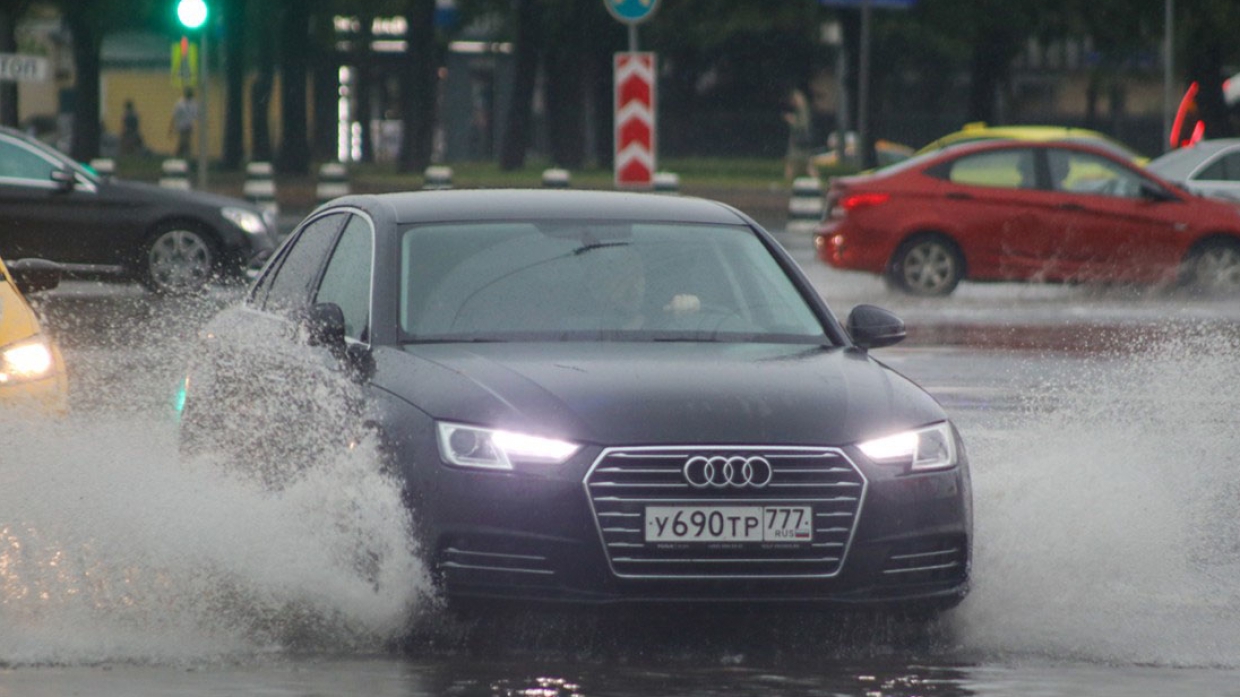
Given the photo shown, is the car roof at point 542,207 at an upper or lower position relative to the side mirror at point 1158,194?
upper

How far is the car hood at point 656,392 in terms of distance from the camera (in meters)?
7.04

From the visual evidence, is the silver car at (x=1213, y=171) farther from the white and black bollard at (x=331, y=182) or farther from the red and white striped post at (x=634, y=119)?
the white and black bollard at (x=331, y=182)

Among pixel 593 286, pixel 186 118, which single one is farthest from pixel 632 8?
pixel 186 118

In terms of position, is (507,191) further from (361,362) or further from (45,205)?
(45,205)

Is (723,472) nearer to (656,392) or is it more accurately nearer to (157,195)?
(656,392)

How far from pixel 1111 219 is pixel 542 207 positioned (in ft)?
49.9

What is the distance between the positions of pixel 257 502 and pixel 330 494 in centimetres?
47

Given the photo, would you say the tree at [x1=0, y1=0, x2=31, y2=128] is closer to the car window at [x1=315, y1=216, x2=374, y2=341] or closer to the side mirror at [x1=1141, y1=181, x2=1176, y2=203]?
the side mirror at [x1=1141, y1=181, x2=1176, y2=203]

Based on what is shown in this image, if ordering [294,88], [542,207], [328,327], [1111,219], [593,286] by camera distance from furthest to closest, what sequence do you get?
[294,88] < [1111,219] < [542,207] < [593,286] < [328,327]

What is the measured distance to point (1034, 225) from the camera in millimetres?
23203

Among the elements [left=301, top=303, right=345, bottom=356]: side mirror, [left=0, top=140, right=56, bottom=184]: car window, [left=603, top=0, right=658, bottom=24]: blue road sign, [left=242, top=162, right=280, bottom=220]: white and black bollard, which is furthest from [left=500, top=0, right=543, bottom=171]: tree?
[left=301, top=303, right=345, bottom=356]: side mirror

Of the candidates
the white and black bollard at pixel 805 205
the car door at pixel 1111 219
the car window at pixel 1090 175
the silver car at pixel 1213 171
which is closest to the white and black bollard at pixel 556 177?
the white and black bollard at pixel 805 205

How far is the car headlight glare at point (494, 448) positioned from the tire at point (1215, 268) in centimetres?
1696

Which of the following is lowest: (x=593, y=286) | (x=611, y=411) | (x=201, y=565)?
(x=201, y=565)
